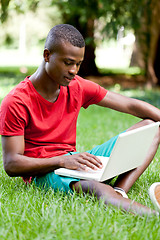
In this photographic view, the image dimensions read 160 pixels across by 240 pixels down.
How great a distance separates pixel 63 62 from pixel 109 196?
1000 millimetres

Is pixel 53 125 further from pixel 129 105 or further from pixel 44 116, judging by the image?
pixel 129 105

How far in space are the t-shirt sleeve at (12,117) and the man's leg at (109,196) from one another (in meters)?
0.57

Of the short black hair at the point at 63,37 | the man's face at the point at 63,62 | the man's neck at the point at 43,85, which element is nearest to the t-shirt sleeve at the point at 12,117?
the man's neck at the point at 43,85

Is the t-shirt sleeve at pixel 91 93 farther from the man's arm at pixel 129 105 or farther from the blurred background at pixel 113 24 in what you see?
the blurred background at pixel 113 24

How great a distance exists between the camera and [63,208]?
8.64 feet

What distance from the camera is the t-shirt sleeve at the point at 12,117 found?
2783mm

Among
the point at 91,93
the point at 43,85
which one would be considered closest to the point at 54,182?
the point at 43,85

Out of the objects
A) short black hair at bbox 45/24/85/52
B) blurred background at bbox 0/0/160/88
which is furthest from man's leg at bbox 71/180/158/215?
blurred background at bbox 0/0/160/88

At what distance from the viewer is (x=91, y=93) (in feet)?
10.9

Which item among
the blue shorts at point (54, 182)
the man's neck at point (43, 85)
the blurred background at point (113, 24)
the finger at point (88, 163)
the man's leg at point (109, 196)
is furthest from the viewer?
the blurred background at point (113, 24)

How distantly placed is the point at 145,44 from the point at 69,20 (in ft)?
9.42

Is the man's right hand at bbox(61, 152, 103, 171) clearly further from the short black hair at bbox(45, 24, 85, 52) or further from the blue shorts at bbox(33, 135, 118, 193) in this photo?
the short black hair at bbox(45, 24, 85, 52)

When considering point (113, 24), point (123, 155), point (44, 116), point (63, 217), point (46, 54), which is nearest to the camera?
point (63, 217)

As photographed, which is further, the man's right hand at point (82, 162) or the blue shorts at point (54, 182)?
the blue shorts at point (54, 182)
